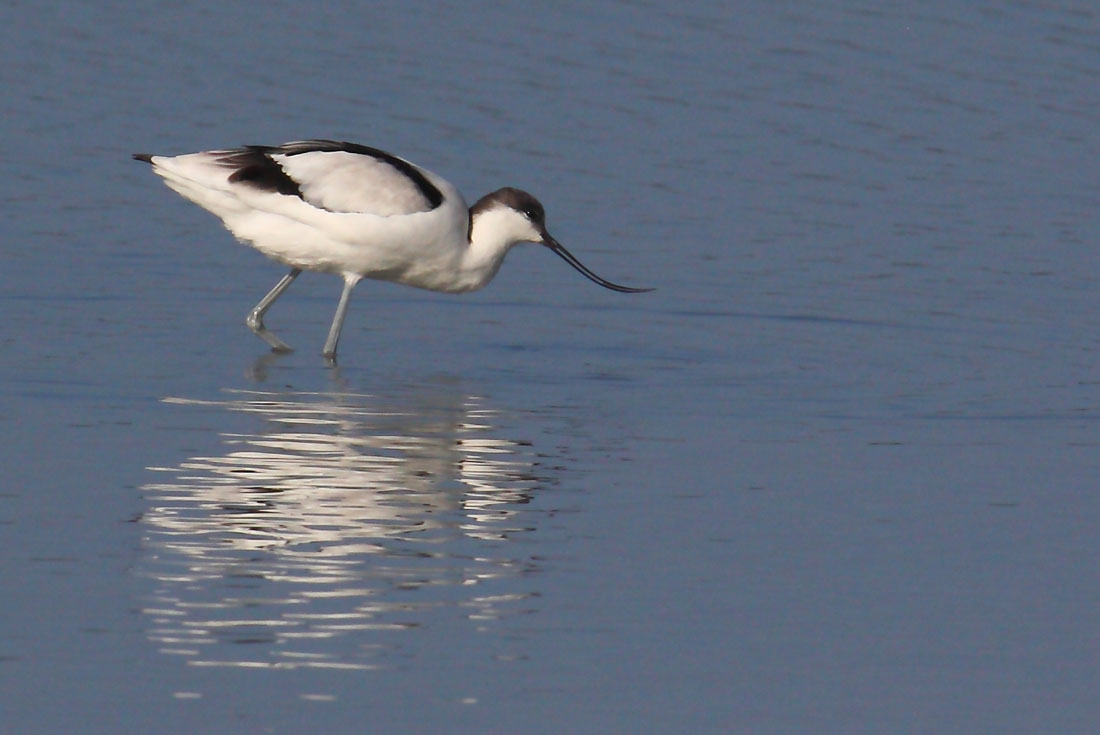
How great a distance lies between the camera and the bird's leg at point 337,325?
42.0 ft

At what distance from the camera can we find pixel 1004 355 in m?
13.0

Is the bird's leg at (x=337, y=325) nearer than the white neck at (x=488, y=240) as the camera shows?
Yes

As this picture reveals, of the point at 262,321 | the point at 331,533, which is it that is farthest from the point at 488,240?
the point at 331,533

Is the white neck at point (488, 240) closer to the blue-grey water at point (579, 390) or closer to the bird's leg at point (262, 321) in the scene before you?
the blue-grey water at point (579, 390)

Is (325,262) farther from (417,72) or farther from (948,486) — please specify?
(417,72)

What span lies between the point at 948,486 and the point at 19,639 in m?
4.18

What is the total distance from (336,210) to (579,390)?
6.03 feet

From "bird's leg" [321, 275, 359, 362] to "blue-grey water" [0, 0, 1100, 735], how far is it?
16 centimetres

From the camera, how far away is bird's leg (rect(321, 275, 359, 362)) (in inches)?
504

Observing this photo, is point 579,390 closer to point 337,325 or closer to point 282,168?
point 337,325

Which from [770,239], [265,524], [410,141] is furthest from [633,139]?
[265,524]

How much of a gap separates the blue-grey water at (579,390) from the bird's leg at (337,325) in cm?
16

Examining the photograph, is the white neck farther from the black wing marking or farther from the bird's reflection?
the bird's reflection

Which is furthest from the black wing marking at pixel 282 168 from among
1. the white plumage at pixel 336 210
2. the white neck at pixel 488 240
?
the white neck at pixel 488 240
